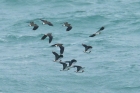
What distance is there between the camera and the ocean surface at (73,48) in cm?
6019

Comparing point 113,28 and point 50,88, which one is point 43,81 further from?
point 113,28

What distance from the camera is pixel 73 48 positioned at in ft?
221

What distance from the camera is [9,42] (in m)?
70.3

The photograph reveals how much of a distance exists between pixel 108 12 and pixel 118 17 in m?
2.99

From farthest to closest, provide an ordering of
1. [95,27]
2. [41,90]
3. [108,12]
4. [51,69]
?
[108,12] < [95,27] < [51,69] < [41,90]

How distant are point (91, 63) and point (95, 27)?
12048 millimetres

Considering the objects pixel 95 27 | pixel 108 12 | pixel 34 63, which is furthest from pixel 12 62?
pixel 108 12

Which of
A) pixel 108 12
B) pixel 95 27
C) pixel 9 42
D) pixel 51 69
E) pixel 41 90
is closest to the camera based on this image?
pixel 41 90

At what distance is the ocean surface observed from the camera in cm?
6019

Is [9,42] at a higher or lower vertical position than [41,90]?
higher

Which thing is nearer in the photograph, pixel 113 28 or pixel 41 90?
pixel 41 90

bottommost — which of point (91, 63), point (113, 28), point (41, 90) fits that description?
point (41, 90)

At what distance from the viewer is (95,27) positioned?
75562 mm

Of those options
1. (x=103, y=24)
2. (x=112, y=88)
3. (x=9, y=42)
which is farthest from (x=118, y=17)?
(x=112, y=88)
